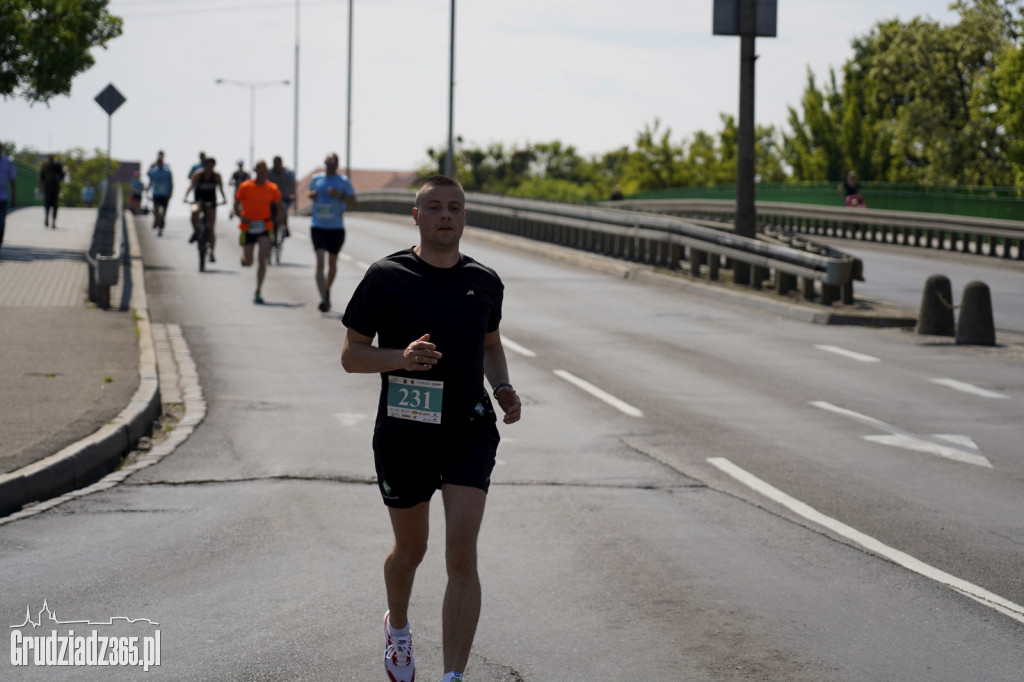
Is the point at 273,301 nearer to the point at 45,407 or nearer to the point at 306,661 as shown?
the point at 45,407

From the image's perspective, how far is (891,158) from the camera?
86.2 m

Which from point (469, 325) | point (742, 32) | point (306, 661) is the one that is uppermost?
point (742, 32)

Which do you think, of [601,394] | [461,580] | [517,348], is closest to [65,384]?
[601,394]

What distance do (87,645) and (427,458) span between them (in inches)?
68.5

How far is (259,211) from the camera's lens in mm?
20406

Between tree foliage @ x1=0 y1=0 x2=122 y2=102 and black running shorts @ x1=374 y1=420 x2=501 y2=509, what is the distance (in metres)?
28.0

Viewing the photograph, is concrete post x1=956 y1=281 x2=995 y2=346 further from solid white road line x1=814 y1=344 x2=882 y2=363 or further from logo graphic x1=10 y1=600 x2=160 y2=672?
logo graphic x1=10 y1=600 x2=160 y2=672

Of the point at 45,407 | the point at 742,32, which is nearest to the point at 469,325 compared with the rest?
the point at 45,407

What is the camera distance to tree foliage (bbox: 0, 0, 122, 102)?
30.9 meters

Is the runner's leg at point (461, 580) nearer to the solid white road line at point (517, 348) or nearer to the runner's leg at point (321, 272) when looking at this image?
the solid white road line at point (517, 348)

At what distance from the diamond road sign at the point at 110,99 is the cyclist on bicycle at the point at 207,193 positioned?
19.7 ft

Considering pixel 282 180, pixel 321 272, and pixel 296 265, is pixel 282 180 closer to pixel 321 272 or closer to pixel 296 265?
pixel 296 265

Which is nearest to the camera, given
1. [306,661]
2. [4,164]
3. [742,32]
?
[306,661]

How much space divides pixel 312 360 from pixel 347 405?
112 inches
